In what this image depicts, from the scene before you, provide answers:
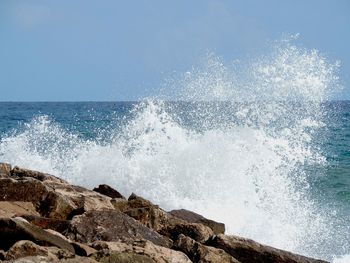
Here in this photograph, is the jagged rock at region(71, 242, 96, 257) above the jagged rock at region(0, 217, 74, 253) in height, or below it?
below

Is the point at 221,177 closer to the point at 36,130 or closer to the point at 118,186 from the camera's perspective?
the point at 118,186

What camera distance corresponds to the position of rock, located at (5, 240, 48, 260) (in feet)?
12.2

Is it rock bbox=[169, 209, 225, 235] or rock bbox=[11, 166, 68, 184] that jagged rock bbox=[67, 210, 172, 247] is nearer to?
rock bbox=[169, 209, 225, 235]

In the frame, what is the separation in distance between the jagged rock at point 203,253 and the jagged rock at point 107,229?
0.31 m

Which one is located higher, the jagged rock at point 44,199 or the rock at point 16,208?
the jagged rock at point 44,199

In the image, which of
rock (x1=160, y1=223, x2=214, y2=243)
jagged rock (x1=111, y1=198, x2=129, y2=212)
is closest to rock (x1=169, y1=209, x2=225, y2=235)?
rock (x1=160, y1=223, x2=214, y2=243)

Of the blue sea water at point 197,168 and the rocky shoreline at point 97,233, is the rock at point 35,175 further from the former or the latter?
the blue sea water at point 197,168

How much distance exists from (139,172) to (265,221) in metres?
2.53

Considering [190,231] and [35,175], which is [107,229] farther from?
[35,175]

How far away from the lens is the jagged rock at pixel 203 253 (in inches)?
186

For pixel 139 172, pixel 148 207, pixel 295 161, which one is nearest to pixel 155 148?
pixel 139 172

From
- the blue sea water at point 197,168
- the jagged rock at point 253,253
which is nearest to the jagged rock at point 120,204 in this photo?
the jagged rock at point 253,253

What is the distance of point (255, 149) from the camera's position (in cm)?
1289

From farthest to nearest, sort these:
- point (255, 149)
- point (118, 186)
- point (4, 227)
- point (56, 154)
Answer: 1. point (56, 154)
2. point (255, 149)
3. point (118, 186)
4. point (4, 227)
